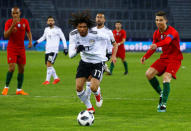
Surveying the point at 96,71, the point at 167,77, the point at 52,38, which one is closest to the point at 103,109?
the point at 96,71

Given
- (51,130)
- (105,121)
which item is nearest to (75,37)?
(105,121)

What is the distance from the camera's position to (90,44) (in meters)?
9.49

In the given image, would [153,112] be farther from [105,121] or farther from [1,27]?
[1,27]

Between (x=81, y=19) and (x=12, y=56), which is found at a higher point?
(x=81, y=19)

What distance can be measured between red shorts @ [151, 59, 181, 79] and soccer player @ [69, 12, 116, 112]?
1.40 meters

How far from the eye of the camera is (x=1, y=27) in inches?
1946

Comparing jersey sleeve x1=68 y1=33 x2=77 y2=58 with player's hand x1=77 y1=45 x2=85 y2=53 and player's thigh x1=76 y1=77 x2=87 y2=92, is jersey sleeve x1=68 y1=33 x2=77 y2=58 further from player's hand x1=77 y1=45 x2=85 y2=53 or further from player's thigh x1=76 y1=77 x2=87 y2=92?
player's thigh x1=76 y1=77 x2=87 y2=92

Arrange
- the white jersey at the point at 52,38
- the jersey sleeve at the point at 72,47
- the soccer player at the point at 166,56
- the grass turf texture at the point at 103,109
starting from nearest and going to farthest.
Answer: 1. the grass turf texture at the point at 103,109
2. the jersey sleeve at the point at 72,47
3. the soccer player at the point at 166,56
4. the white jersey at the point at 52,38

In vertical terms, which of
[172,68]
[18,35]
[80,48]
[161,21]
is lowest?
[172,68]

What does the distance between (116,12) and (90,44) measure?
40.6 meters

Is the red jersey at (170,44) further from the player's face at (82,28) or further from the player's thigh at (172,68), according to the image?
the player's face at (82,28)

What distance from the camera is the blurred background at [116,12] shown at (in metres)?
49.0

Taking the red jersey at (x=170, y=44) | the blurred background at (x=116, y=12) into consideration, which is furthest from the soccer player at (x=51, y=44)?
the blurred background at (x=116, y=12)

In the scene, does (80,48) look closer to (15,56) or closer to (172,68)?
(172,68)
